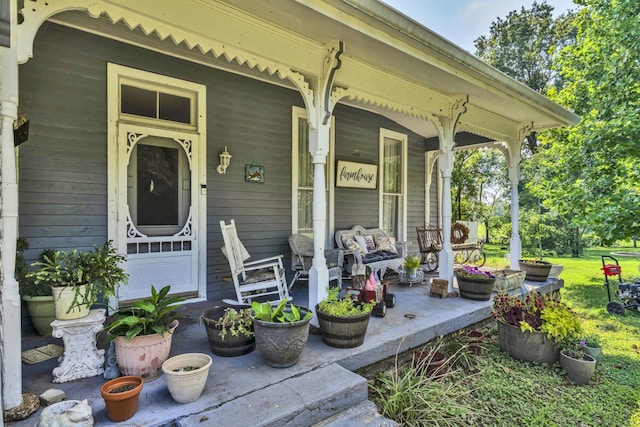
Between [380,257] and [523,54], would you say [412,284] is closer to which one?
[380,257]

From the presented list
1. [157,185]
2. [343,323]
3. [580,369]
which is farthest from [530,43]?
[343,323]

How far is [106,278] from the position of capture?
231 cm

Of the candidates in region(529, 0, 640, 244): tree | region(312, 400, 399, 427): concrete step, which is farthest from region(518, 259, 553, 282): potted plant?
region(312, 400, 399, 427): concrete step

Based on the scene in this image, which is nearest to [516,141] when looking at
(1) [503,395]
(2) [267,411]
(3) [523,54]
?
(1) [503,395]

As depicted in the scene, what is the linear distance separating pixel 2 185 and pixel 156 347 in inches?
48.9

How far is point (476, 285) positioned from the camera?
4129 mm

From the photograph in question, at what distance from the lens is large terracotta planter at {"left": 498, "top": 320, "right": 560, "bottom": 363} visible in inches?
125

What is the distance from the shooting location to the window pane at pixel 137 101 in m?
3.53

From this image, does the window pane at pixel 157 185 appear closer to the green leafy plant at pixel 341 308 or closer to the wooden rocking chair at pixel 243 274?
the wooden rocking chair at pixel 243 274

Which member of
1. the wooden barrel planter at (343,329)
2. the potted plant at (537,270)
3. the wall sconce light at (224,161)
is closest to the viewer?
the wooden barrel planter at (343,329)

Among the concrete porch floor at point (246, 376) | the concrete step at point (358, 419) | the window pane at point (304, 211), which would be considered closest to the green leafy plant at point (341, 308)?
the concrete porch floor at point (246, 376)

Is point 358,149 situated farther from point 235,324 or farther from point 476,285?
point 235,324

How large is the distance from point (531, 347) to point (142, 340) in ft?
11.0

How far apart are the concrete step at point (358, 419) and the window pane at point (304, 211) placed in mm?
3059
